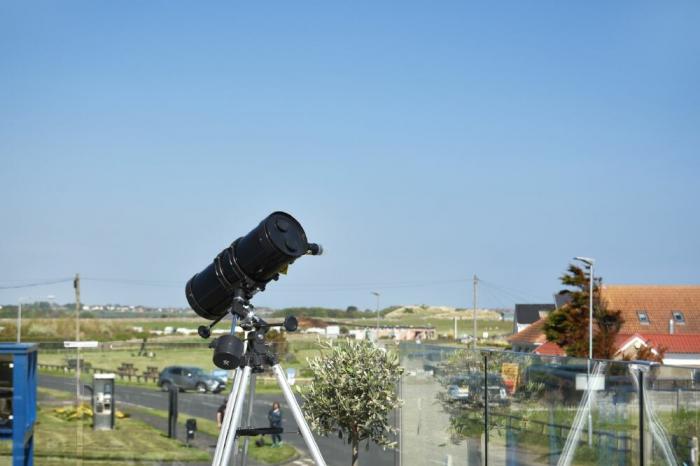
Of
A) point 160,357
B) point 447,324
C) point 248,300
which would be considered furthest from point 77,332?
point 447,324

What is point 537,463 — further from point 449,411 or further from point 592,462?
point 449,411

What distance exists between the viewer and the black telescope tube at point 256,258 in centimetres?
639

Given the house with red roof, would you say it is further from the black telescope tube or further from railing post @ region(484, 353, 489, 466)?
the black telescope tube

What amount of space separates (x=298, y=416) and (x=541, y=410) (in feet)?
10.7

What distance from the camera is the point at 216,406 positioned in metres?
26.8

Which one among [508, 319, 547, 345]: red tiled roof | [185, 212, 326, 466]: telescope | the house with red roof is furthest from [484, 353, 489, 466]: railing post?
[508, 319, 547, 345]: red tiled roof

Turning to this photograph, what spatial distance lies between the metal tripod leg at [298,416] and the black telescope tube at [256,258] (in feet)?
2.12

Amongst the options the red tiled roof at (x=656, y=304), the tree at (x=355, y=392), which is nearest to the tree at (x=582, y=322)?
the red tiled roof at (x=656, y=304)

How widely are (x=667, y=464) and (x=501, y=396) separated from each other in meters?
3.02

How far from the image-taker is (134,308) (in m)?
36.9

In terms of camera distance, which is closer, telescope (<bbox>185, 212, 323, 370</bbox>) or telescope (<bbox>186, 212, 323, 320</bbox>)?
telescope (<bbox>185, 212, 323, 370</bbox>)

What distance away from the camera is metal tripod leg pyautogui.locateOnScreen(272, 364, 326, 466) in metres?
6.08

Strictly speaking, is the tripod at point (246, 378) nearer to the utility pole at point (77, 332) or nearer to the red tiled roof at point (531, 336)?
the utility pole at point (77, 332)

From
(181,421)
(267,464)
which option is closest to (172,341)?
(181,421)
